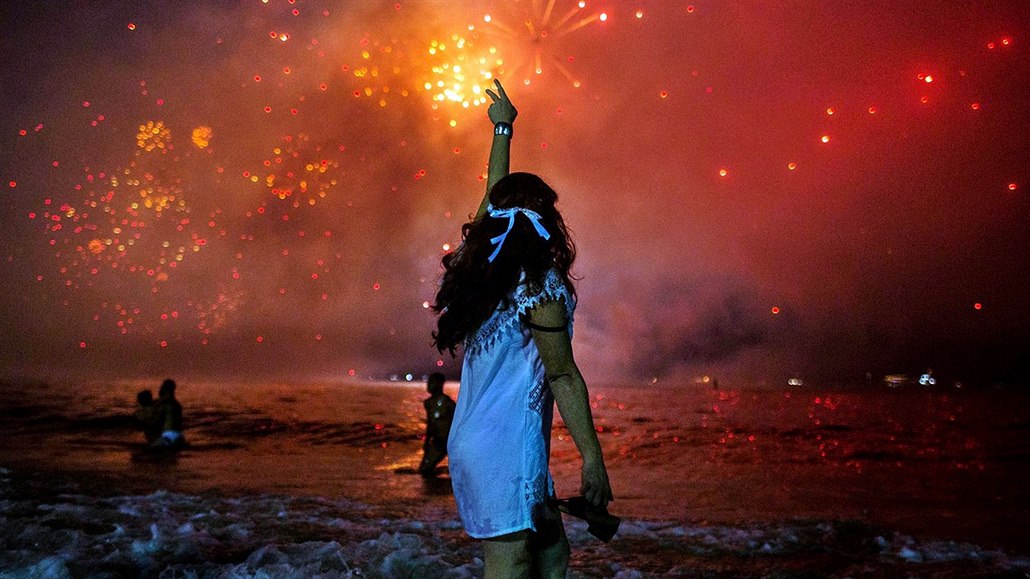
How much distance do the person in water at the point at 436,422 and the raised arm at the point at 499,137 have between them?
29.5 ft

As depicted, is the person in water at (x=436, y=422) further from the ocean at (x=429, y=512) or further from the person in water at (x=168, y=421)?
the person in water at (x=168, y=421)

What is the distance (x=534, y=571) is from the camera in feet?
8.39

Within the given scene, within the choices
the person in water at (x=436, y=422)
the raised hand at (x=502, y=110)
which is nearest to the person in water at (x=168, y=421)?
the person in water at (x=436, y=422)

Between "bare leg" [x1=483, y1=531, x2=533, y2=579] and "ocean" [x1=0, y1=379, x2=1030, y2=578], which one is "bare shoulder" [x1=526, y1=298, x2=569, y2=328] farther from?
"ocean" [x1=0, y1=379, x2=1030, y2=578]

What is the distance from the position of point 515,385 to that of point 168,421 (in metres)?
15.2

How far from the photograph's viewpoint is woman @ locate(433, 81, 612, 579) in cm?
239

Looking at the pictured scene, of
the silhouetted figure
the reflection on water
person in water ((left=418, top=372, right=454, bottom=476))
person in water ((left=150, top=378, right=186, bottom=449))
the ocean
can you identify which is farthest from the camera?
the silhouetted figure

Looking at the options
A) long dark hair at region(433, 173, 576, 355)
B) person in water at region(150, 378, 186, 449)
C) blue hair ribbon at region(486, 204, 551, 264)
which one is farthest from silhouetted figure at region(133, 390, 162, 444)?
blue hair ribbon at region(486, 204, 551, 264)

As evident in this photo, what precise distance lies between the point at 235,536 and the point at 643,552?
367 cm

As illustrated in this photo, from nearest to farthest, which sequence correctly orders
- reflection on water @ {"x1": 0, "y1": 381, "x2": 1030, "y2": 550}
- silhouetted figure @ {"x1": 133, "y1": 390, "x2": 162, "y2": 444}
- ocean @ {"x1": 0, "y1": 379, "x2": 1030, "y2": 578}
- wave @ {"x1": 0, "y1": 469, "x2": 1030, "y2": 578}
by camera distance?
wave @ {"x1": 0, "y1": 469, "x2": 1030, "y2": 578}, ocean @ {"x1": 0, "y1": 379, "x2": 1030, "y2": 578}, reflection on water @ {"x1": 0, "y1": 381, "x2": 1030, "y2": 550}, silhouetted figure @ {"x1": 133, "y1": 390, "x2": 162, "y2": 444}

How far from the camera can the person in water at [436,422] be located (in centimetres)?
1225

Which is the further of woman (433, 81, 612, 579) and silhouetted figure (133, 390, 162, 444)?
silhouetted figure (133, 390, 162, 444)

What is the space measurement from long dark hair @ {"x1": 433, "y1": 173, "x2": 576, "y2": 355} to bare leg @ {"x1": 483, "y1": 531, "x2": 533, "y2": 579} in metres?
0.68

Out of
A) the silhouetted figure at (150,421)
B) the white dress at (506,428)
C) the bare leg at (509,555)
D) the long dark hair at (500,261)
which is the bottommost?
the silhouetted figure at (150,421)
